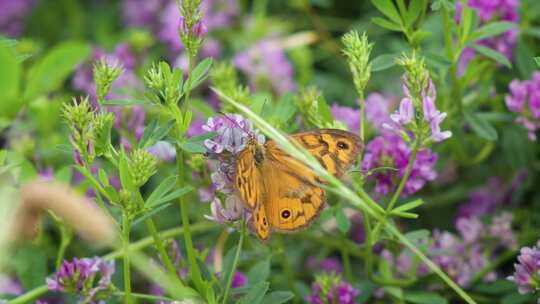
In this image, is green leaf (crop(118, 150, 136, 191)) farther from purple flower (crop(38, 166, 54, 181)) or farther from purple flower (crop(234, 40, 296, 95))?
purple flower (crop(234, 40, 296, 95))

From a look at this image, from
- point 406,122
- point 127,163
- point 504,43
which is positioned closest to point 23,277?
point 127,163

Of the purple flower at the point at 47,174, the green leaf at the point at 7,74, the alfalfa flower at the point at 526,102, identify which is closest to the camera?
the green leaf at the point at 7,74

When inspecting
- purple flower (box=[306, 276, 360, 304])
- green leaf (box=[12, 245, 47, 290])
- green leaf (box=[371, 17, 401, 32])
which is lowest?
purple flower (box=[306, 276, 360, 304])

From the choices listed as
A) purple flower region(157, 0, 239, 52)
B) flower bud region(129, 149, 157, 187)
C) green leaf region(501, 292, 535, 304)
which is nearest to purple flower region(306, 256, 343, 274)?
green leaf region(501, 292, 535, 304)

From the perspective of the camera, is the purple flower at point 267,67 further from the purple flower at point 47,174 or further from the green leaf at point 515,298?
the green leaf at point 515,298

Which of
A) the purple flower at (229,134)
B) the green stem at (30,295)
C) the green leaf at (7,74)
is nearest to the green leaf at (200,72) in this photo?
the purple flower at (229,134)

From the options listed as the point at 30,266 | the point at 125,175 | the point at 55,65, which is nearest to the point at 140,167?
the point at 125,175
